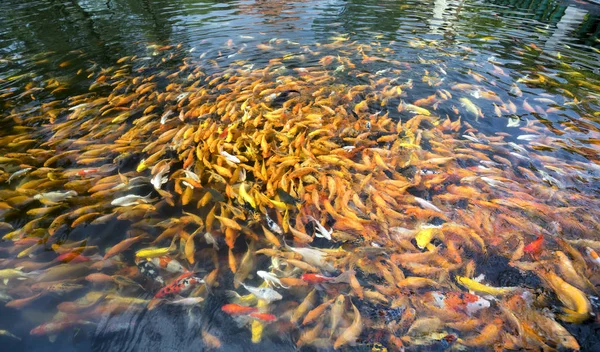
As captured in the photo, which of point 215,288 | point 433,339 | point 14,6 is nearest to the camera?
point 433,339

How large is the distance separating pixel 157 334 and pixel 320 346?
1280mm

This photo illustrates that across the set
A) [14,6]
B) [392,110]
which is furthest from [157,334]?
[14,6]

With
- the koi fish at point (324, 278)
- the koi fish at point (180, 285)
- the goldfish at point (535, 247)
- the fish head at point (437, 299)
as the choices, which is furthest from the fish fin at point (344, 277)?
the goldfish at point (535, 247)

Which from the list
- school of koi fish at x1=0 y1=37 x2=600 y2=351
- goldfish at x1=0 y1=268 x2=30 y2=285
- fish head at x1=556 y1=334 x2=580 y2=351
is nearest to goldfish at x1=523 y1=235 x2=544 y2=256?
school of koi fish at x1=0 y1=37 x2=600 y2=351

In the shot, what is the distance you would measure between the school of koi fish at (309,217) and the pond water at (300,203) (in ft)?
0.06

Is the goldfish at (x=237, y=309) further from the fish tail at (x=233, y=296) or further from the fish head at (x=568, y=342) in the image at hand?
the fish head at (x=568, y=342)

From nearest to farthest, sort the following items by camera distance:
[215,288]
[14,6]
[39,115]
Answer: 1. [215,288]
2. [39,115]
3. [14,6]

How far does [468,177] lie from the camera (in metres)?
3.65

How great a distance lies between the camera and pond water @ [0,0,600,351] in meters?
2.45

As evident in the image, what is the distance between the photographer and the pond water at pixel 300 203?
245 centimetres

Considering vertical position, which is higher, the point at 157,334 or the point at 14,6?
the point at 14,6

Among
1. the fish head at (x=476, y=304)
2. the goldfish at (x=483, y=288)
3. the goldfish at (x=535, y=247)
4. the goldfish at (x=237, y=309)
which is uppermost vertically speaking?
the goldfish at (x=535, y=247)

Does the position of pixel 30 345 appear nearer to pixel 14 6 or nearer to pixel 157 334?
pixel 157 334

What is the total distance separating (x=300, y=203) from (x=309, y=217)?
8.5 inches
